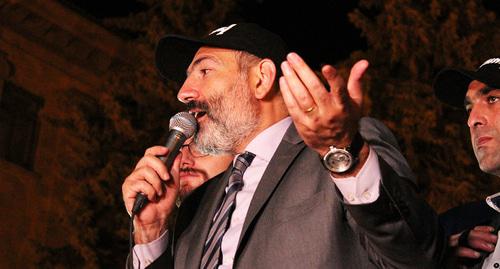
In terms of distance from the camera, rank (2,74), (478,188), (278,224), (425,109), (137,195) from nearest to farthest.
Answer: (278,224) → (137,195) → (478,188) → (425,109) → (2,74)

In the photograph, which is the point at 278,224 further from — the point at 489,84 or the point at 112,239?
the point at 112,239

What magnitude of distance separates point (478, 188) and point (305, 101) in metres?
7.68

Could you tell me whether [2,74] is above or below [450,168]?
above

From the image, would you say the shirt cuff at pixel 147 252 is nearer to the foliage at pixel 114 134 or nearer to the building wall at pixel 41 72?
the foliage at pixel 114 134

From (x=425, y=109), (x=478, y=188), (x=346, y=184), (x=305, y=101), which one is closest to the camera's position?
(x=305, y=101)

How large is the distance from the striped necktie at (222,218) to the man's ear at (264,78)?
1.25ft

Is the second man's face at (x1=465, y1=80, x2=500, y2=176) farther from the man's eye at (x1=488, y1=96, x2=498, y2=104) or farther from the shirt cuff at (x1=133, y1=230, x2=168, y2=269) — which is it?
the shirt cuff at (x1=133, y1=230, x2=168, y2=269)

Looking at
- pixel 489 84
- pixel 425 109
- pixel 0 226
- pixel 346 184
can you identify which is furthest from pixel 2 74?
pixel 346 184

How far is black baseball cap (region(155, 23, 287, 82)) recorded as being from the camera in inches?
165

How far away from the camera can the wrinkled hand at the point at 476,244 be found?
3537 mm

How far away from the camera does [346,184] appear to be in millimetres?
2734

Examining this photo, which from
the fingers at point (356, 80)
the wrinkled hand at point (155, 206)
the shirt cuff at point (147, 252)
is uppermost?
the fingers at point (356, 80)

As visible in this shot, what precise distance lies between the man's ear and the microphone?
1.56 feet

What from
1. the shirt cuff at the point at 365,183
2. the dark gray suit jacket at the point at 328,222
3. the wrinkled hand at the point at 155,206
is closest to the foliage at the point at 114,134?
the wrinkled hand at the point at 155,206
